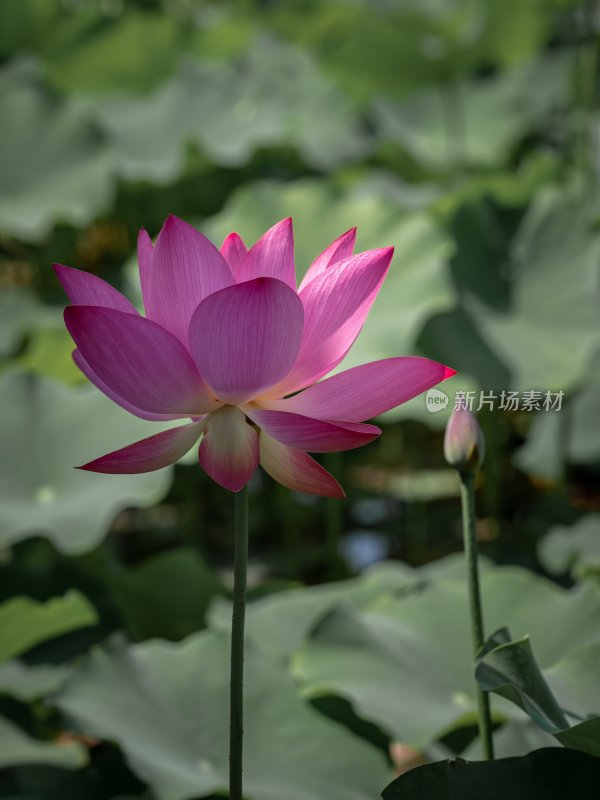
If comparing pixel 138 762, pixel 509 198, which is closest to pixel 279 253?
pixel 138 762

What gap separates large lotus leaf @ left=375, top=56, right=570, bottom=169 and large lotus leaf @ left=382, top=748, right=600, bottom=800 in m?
2.27

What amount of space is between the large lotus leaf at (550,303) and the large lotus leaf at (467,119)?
93cm

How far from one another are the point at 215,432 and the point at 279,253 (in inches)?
4.4

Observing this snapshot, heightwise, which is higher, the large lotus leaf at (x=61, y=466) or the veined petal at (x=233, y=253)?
the veined petal at (x=233, y=253)

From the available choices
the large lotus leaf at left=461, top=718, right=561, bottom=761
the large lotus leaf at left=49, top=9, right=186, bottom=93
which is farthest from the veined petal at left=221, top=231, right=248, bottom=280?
the large lotus leaf at left=49, top=9, right=186, bottom=93

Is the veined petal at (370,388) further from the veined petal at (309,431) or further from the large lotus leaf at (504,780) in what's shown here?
the large lotus leaf at (504,780)

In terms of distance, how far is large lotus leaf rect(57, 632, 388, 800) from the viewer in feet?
2.85

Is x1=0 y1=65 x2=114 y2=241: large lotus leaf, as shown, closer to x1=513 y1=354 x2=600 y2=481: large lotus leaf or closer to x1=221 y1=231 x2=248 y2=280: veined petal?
x1=513 y1=354 x2=600 y2=481: large lotus leaf

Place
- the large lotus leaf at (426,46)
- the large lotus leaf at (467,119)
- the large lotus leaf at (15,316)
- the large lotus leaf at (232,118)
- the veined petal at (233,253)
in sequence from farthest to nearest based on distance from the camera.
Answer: the large lotus leaf at (467,119) → the large lotus leaf at (232,118) → the large lotus leaf at (426,46) → the large lotus leaf at (15,316) → the veined petal at (233,253)

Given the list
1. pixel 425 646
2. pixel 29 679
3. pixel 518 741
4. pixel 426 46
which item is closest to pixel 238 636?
pixel 518 741

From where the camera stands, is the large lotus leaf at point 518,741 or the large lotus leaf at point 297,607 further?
the large lotus leaf at point 297,607

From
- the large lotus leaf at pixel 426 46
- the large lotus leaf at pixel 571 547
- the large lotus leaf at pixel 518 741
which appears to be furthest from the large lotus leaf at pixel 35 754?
the large lotus leaf at pixel 426 46

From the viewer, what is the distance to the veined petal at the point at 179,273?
0.55 metres

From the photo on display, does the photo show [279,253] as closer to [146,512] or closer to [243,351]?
[243,351]
